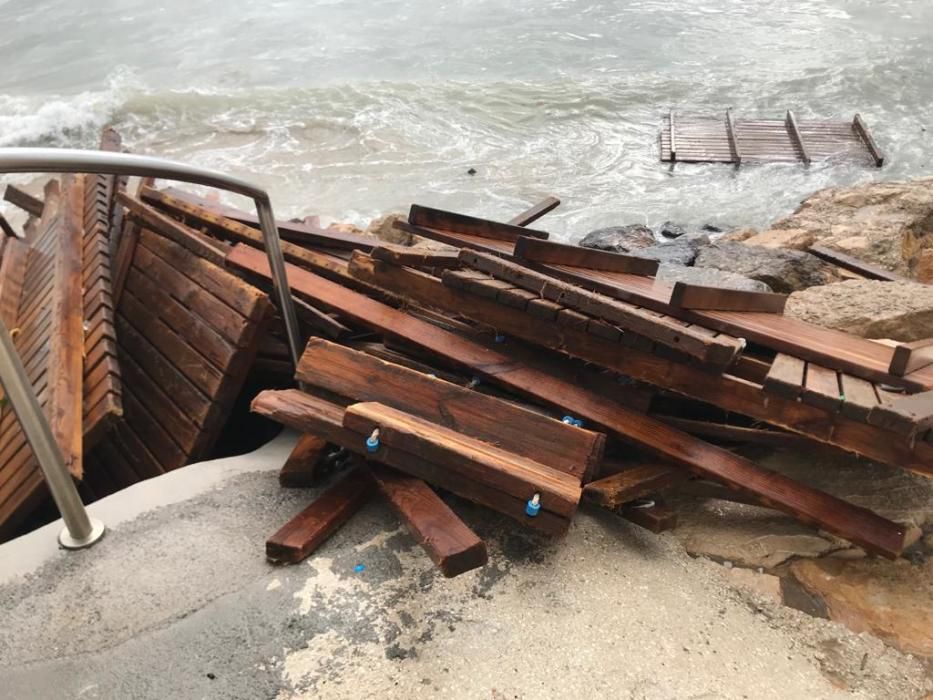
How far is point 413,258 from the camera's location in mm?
3277

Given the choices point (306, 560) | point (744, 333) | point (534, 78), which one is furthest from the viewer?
point (534, 78)

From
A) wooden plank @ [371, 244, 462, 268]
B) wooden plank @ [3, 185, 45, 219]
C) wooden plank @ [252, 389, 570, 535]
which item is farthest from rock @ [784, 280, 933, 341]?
wooden plank @ [3, 185, 45, 219]

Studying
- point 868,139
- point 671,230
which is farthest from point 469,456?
point 868,139

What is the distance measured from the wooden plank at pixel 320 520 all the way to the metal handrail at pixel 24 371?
663 mm

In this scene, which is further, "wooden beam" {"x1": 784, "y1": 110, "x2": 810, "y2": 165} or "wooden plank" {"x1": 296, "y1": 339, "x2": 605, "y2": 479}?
"wooden beam" {"x1": 784, "y1": 110, "x2": 810, "y2": 165}

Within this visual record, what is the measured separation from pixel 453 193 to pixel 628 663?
886 centimetres

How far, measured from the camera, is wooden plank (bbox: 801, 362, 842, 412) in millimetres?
2326

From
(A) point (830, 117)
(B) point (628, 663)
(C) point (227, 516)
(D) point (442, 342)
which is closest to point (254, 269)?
(D) point (442, 342)

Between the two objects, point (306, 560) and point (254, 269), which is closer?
point (306, 560)

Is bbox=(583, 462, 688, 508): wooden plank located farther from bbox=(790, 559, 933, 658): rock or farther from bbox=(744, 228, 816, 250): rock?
bbox=(744, 228, 816, 250): rock

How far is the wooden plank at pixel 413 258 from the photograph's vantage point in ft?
10.7

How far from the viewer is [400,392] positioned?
2.72 meters

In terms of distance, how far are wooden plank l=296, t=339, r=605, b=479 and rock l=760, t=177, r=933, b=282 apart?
3991 mm

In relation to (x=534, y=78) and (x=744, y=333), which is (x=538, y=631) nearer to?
(x=744, y=333)
